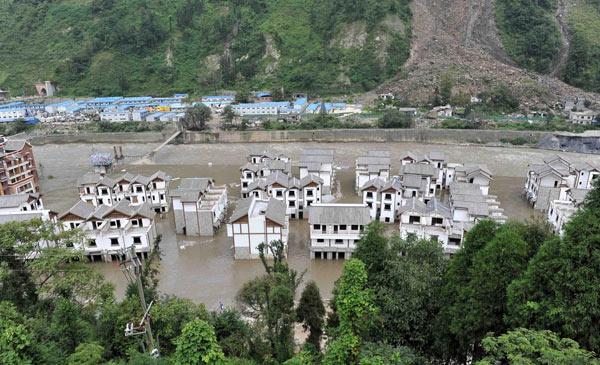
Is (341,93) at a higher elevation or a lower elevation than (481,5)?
lower

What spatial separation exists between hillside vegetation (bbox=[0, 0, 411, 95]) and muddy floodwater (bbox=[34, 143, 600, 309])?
1220 inches

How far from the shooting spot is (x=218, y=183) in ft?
132

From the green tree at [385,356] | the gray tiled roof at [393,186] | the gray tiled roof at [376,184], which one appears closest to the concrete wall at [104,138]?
the gray tiled roof at [376,184]

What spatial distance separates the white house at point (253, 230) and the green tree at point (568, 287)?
16.2 metres

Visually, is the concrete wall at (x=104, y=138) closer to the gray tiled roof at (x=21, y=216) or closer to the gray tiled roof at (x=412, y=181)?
the gray tiled roof at (x=21, y=216)

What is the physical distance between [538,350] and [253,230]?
18499 mm

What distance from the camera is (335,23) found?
8856 cm

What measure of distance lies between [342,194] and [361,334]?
2574 cm

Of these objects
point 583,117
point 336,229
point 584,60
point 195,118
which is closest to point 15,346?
point 336,229

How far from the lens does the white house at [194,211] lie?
2736cm

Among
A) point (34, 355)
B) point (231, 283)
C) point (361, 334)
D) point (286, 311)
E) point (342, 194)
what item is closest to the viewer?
point (34, 355)

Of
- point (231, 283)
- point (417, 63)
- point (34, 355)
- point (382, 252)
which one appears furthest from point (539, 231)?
point (417, 63)

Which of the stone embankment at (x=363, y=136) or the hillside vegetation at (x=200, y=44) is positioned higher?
the hillside vegetation at (x=200, y=44)

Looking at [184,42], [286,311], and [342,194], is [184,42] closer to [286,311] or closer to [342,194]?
[342,194]
